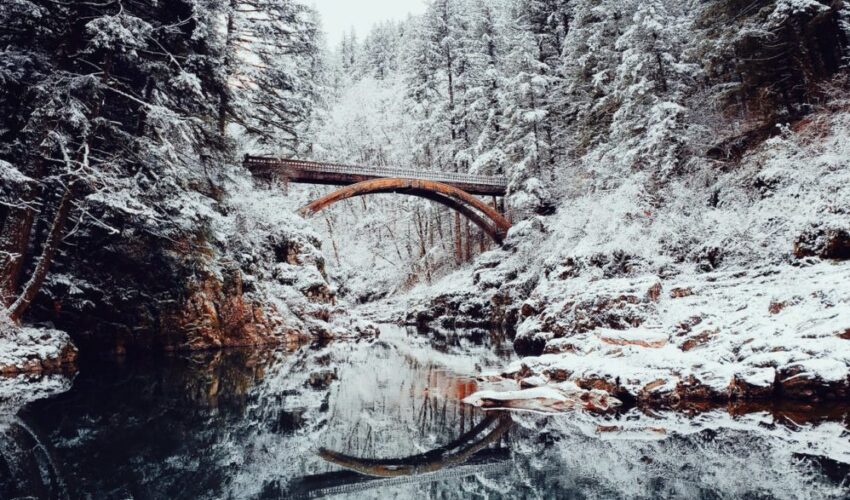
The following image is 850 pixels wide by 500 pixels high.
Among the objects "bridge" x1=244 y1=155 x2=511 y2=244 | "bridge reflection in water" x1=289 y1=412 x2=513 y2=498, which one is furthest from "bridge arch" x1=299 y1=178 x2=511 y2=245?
"bridge reflection in water" x1=289 y1=412 x2=513 y2=498

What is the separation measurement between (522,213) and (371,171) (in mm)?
8791

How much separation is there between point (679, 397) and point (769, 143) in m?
9.82

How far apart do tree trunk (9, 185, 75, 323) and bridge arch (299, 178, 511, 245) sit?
12.0 meters

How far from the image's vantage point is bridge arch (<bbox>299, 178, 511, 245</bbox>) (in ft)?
76.9

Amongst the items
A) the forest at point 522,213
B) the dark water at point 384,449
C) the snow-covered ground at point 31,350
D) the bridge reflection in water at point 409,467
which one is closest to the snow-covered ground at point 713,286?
the forest at point 522,213

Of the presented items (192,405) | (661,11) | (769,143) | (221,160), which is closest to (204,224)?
(221,160)

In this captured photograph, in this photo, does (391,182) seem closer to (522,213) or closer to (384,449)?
(522,213)

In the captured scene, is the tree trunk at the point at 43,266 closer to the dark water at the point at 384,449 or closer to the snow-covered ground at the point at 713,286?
the dark water at the point at 384,449

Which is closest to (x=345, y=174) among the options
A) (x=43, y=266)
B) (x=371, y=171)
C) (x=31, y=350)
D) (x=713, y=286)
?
(x=371, y=171)

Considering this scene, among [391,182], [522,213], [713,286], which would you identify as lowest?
[713,286]

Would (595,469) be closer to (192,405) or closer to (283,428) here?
(283,428)

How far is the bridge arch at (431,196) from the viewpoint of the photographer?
76.9ft

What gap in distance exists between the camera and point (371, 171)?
81.5ft

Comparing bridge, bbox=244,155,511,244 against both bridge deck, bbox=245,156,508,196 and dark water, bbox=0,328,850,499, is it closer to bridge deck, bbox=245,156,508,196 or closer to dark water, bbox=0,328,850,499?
bridge deck, bbox=245,156,508,196
